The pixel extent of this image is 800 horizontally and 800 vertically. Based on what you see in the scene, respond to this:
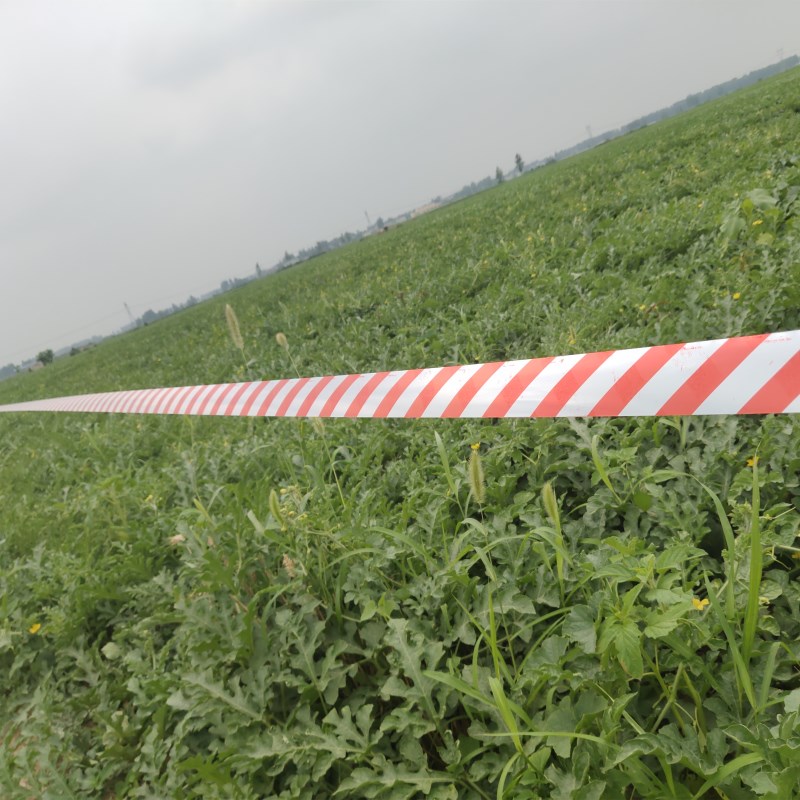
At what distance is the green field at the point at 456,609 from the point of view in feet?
3.69

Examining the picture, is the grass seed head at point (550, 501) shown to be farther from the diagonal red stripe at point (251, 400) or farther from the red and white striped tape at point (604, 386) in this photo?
the diagonal red stripe at point (251, 400)

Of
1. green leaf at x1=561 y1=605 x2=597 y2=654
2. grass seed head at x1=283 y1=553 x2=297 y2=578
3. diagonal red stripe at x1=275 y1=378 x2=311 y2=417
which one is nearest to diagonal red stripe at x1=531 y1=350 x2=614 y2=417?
green leaf at x1=561 y1=605 x2=597 y2=654

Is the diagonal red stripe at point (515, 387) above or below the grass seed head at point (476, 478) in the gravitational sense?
above

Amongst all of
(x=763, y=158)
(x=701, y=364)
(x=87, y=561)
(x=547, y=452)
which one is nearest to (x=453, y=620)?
(x=547, y=452)

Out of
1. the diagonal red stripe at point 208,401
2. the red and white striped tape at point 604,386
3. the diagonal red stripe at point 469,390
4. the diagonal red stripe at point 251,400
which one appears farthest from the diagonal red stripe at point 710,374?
the diagonal red stripe at point 208,401

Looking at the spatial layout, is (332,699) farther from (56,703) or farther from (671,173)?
(671,173)

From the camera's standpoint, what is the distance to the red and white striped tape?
45.4 inches

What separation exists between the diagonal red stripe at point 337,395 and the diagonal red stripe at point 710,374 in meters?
1.42

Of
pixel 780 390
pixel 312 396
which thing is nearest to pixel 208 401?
pixel 312 396

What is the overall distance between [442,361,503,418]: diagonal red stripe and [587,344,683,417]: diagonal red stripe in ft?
1.53

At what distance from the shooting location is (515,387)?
1.65m

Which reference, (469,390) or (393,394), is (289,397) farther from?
(469,390)

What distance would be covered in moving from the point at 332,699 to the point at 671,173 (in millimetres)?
8505

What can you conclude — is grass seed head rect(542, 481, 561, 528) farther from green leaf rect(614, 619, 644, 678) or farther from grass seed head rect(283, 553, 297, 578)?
grass seed head rect(283, 553, 297, 578)
